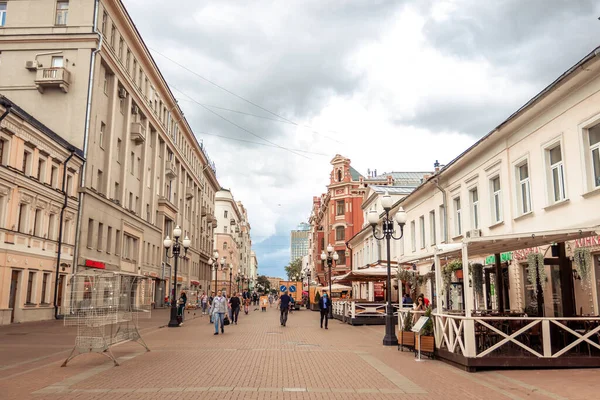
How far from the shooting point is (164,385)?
8.94 m

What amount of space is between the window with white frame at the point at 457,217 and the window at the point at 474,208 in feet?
5.03

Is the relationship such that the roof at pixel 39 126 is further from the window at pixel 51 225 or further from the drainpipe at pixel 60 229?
the window at pixel 51 225

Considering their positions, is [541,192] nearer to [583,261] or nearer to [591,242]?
[591,242]

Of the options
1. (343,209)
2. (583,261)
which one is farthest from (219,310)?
(343,209)

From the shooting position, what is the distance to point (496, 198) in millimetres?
20312

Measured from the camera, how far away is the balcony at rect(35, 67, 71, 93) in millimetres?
29953

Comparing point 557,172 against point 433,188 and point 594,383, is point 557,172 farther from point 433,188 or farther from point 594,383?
point 433,188

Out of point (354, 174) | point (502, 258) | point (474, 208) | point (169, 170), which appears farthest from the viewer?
point (354, 174)

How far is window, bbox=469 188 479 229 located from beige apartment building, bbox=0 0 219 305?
69.1 feet

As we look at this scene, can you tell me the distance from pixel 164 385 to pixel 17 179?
18.3m

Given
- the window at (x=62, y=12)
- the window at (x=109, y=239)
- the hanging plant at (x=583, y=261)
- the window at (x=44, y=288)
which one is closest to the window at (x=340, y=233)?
the window at (x=109, y=239)

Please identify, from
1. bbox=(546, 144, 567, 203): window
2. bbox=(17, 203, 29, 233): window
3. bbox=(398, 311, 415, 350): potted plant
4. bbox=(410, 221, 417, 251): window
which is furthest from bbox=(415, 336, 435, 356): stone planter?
bbox=(17, 203, 29, 233): window

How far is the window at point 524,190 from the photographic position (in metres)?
17.7

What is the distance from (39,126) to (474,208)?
20.7 metres
